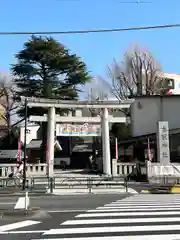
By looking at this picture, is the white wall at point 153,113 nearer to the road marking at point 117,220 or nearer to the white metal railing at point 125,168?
the white metal railing at point 125,168

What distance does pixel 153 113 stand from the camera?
140ft

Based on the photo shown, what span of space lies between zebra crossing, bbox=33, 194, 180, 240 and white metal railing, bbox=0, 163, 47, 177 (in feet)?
61.8

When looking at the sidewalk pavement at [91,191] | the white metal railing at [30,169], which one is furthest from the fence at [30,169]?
the sidewalk pavement at [91,191]

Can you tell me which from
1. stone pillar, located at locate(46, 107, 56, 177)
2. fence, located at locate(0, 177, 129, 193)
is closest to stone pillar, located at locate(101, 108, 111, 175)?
fence, located at locate(0, 177, 129, 193)

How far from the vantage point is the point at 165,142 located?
94.7 feet

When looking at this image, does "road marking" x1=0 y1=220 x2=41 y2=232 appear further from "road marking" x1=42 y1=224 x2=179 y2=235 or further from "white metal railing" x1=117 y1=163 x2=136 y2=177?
"white metal railing" x1=117 y1=163 x2=136 y2=177

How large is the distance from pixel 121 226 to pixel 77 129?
898 inches

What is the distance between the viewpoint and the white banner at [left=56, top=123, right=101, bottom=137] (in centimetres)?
3212

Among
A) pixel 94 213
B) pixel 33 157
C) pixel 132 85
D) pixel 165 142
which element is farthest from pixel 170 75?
pixel 94 213

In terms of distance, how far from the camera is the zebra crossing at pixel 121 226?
844 cm

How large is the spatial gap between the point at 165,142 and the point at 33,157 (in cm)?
2878

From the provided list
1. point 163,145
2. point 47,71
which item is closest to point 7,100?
point 47,71

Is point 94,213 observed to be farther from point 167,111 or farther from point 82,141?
point 82,141

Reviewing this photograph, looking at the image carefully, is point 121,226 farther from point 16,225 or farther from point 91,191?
point 91,191
